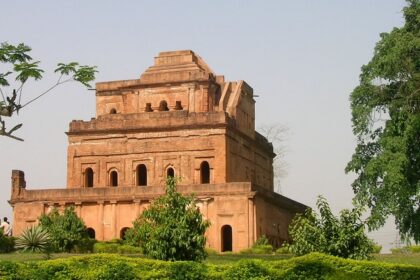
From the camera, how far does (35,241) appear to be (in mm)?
28781

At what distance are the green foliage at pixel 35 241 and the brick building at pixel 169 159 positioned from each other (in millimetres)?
13995

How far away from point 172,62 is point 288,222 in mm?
11455

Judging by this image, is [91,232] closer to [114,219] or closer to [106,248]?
[114,219]

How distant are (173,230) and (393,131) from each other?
602 inches

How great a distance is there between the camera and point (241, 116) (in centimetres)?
5003

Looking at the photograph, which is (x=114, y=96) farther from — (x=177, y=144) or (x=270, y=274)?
(x=270, y=274)

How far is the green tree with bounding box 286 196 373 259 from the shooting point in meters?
23.1

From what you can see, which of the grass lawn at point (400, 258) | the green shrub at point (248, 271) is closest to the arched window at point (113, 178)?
the grass lawn at point (400, 258)

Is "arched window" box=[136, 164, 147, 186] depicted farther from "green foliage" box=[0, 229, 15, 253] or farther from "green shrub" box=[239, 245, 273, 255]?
"green foliage" box=[0, 229, 15, 253]

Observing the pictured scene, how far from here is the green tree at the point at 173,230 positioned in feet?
82.3

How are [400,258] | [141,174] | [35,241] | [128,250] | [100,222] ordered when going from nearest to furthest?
[35,241]
[400,258]
[128,250]
[100,222]
[141,174]

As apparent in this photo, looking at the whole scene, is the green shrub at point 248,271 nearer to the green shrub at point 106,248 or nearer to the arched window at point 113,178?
the green shrub at point 106,248

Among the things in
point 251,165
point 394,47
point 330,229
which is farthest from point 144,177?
point 330,229

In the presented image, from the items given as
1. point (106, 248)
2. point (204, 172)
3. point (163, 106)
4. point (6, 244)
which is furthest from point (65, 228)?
point (163, 106)
